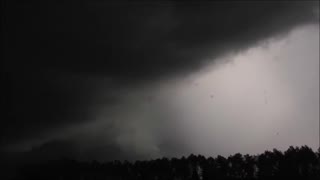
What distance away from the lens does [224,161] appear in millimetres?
180250

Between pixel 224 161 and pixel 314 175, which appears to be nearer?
pixel 314 175

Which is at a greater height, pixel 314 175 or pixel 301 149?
pixel 301 149

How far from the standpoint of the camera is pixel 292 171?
160 meters

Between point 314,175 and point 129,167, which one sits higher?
point 129,167

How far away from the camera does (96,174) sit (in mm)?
186625

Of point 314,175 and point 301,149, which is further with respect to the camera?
point 301,149

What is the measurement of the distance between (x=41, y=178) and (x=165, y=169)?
43020 mm

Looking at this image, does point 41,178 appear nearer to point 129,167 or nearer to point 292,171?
point 129,167

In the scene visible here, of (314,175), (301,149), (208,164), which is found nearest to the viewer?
(314,175)

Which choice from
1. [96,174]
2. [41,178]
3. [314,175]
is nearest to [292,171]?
[314,175]

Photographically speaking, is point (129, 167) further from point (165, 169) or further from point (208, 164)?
point (208, 164)

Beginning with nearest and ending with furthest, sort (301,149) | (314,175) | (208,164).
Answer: (314,175), (301,149), (208,164)

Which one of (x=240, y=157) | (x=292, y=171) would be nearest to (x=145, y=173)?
(x=240, y=157)

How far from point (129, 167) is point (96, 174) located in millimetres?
12354
